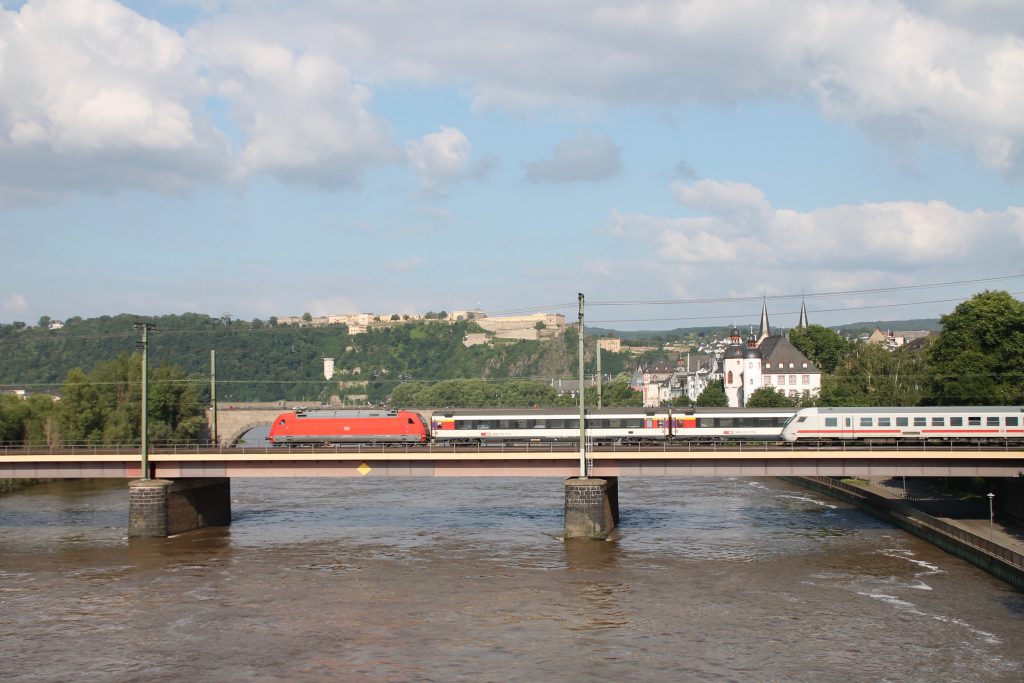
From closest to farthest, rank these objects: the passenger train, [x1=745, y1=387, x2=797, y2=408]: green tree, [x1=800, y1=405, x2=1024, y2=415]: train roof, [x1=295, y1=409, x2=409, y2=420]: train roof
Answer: [x1=800, y1=405, x2=1024, y2=415]: train roof, the passenger train, [x1=295, y1=409, x2=409, y2=420]: train roof, [x1=745, y1=387, x2=797, y2=408]: green tree

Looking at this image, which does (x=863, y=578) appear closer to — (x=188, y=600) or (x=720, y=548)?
(x=720, y=548)

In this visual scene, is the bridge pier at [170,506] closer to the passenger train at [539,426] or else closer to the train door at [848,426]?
the passenger train at [539,426]

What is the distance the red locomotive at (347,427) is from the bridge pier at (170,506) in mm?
8615

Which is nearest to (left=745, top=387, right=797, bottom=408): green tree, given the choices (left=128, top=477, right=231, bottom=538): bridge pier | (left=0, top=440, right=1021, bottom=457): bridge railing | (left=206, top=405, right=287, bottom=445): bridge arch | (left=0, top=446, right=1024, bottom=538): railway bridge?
(left=206, top=405, right=287, bottom=445): bridge arch

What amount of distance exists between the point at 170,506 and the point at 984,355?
7422cm

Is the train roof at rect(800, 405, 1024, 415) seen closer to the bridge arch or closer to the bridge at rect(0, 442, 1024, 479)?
the bridge at rect(0, 442, 1024, 479)

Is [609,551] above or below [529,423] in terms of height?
below

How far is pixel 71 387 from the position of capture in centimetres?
13275

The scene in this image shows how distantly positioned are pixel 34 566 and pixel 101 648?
70.5 ft

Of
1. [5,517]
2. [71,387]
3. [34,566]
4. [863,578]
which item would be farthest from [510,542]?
[71,387]

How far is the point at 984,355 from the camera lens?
4003 inches

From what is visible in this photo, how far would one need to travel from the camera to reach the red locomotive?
86.6 m

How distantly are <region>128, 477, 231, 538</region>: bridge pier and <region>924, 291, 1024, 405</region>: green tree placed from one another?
222 ft

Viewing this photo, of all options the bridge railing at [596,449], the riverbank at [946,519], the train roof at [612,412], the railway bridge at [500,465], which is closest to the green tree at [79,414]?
the bridge railing at [596,449]
